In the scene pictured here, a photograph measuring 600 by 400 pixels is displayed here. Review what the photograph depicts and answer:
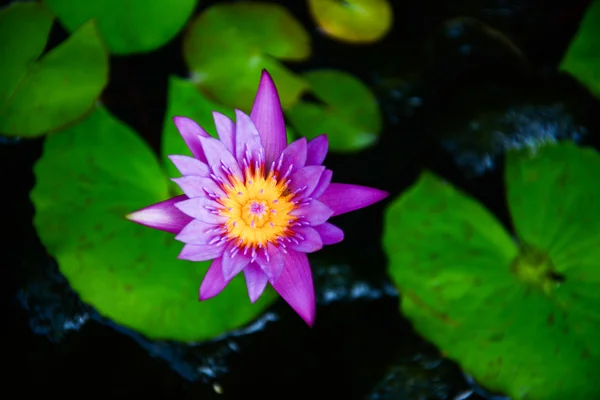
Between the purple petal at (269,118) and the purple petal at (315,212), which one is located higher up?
the purple petal at (269,118)

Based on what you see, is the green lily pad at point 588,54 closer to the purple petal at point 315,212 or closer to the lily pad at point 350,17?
the lily pad at point 350,17

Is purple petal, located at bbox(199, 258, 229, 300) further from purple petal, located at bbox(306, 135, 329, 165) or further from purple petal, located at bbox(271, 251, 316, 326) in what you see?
purple petal, located at bbox(306, 135, 329, 165)

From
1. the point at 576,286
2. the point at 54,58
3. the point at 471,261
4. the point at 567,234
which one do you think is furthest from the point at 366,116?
the point at 54,58

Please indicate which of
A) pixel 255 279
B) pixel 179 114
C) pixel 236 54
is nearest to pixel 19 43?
pixel 179 114

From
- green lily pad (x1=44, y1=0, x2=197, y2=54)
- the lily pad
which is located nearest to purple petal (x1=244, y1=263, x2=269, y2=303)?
green lily pad (x1=44, y1=0, x2=197, y2=54)

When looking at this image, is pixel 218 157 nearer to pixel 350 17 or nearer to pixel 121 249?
pixel 121 249

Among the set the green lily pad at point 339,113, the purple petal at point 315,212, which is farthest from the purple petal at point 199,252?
the green lily pad at point 339,113
